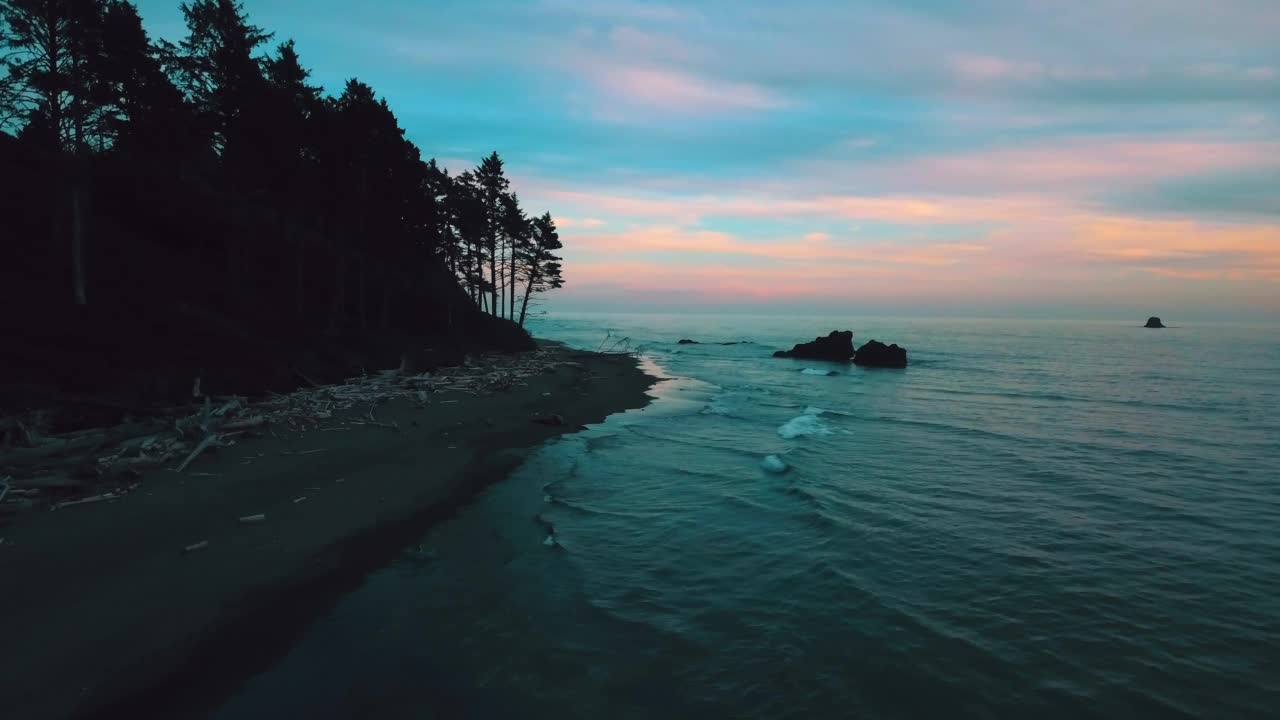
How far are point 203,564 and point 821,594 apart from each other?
10088 mm

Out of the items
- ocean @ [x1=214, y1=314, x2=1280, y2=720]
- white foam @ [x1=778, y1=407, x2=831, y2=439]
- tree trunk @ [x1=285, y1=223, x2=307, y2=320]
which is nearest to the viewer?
ocean @ [x1=214, y1=314, x2=1280, y2=720]

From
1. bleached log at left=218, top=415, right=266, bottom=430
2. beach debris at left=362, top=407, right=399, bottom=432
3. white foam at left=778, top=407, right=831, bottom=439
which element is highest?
bleached log at left=218, top=415, right=266, bottom=430

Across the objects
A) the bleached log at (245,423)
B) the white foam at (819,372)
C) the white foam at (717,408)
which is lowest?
the white foam at (717,408)

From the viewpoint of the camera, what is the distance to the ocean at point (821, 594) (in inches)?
271

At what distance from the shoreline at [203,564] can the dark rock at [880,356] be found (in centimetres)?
5899

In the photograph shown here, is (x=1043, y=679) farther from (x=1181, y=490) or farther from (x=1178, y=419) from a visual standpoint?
(x=1178, y=419)

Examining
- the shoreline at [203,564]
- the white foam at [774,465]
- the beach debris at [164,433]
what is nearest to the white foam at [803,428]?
the white foam at [774,465]

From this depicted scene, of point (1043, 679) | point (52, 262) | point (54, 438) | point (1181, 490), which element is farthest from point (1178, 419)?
point (52, 262)

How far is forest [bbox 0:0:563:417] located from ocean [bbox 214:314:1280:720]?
13117 mm

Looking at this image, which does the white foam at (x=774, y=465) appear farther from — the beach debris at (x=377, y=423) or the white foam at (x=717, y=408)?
the beach debris at (x=377, y=423)

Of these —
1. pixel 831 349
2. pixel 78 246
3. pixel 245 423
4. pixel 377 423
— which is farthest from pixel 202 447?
pixel 831 349

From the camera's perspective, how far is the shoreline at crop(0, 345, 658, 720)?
6.09 meters

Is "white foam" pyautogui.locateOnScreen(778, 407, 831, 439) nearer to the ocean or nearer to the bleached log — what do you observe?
the ocean

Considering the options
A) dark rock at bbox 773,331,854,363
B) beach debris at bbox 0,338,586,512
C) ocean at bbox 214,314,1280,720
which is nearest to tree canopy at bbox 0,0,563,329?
beach debris at bbox 0,338,586,512
